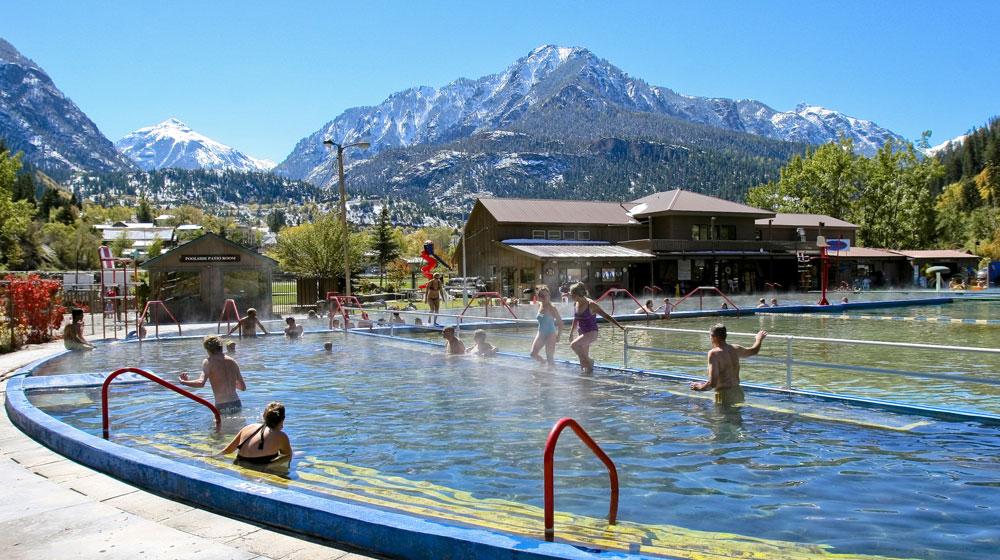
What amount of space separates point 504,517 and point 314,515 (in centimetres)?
171

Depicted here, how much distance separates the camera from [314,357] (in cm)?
1858

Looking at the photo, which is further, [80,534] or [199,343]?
[199,343]

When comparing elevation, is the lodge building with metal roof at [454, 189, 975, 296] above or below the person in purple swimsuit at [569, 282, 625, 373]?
above

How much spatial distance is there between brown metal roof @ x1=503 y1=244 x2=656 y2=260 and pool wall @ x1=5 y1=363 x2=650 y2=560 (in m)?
38.7

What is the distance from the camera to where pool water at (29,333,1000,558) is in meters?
5.90

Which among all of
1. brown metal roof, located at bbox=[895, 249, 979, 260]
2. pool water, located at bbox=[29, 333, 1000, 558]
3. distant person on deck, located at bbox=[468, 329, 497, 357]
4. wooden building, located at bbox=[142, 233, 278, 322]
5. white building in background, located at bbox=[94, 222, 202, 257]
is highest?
white building in background, located at bbox=[94, 222, 202, 257]

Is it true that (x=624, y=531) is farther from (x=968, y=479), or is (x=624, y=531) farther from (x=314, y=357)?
(x=314, y=357)

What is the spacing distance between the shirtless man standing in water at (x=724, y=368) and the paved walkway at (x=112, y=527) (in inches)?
272

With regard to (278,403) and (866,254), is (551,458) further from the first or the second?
(866,254)

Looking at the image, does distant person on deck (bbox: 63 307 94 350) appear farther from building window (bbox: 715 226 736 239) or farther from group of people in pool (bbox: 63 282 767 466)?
building window (bbox: 715 226 736 239)

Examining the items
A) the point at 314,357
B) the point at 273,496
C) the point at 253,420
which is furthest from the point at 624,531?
the point at 314,357

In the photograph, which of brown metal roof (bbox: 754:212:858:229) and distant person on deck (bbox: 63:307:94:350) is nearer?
distant person on deck (bbox: 63:307:94:350)

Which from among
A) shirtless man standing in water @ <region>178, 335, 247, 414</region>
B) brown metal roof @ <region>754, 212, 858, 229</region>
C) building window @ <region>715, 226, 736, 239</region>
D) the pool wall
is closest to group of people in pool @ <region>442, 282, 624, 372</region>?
shirtless man standing in water @ <region>178, 335, 247, 414</region>

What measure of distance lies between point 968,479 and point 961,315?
31326 mm
